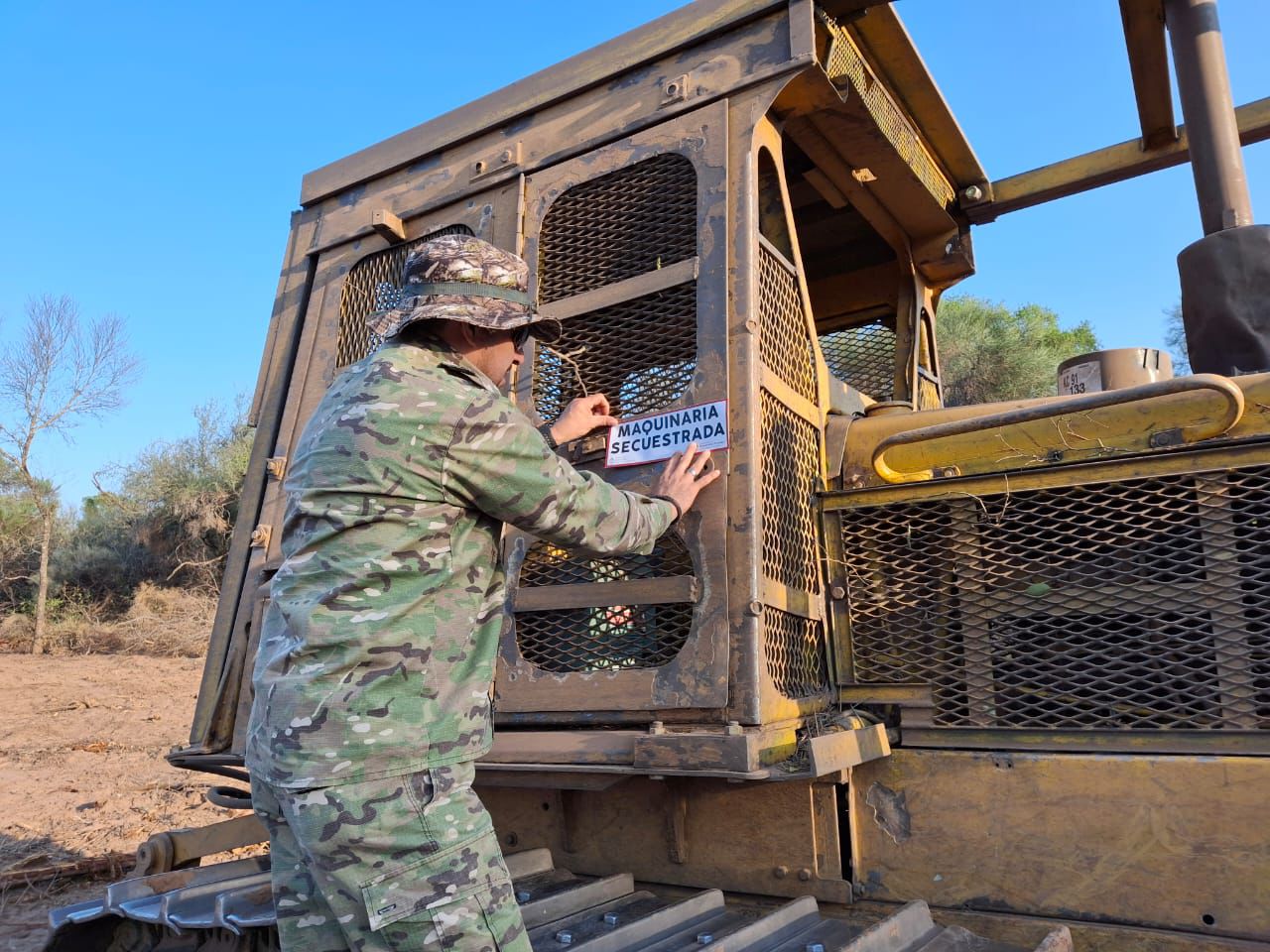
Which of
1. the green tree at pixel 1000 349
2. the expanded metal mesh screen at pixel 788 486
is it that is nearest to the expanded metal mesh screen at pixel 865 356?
the expanded metal mesh screen at pixel 788 486

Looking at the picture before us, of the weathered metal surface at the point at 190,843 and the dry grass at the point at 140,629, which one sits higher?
the dry grass at the point at 140,629

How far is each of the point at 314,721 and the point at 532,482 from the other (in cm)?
59

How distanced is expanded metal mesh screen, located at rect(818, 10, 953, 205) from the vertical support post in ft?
2.97

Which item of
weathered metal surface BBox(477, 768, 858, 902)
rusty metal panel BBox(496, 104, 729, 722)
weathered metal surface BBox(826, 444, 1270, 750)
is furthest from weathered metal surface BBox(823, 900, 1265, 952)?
rusty metal panel BBox(496, 104, 729, 722)

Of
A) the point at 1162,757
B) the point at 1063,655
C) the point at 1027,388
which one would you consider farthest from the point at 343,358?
the point at 1027,388

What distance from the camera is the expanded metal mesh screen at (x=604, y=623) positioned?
2.80 metres

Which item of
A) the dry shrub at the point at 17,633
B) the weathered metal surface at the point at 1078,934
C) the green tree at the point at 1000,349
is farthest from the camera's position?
the dry shrub at the point at 17,633

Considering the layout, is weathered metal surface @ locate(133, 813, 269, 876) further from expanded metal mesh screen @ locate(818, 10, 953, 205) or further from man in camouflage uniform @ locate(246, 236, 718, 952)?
expanded metal mesh screen @ locate(818, 10, 953, 205)

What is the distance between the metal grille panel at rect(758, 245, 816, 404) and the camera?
2.88 metres

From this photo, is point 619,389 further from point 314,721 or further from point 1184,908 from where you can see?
point 1184,908

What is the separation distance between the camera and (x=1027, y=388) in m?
12.6

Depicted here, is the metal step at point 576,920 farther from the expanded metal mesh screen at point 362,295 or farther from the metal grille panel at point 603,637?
the expanded metal mesh screen at point 362,295

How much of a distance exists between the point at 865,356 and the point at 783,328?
1648 mm

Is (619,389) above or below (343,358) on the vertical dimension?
below
